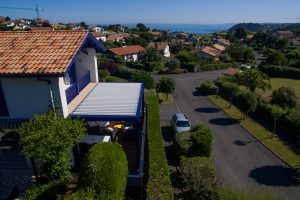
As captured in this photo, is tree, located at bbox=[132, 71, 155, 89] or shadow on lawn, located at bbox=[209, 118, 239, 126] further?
tree, located at bbox=[132, 71, 155, 89]

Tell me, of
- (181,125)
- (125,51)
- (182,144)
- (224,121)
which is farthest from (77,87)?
(125,51)

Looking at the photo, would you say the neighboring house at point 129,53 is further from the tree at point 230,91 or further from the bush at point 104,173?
the bush at point 104,173

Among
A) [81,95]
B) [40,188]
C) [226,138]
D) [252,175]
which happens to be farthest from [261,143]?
[40,188]

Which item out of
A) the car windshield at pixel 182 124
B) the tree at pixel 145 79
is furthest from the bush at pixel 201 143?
the tree at pixel 145 79

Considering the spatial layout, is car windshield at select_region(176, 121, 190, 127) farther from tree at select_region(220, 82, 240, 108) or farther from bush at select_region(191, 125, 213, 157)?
tree at select_region(220, 82, 240, 108)

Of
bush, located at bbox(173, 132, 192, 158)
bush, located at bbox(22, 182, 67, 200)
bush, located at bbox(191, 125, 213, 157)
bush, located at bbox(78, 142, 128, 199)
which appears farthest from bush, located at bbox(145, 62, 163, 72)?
bush, located at bbox(78, 142, 128, 199)

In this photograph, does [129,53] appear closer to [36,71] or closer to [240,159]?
[240,159]
